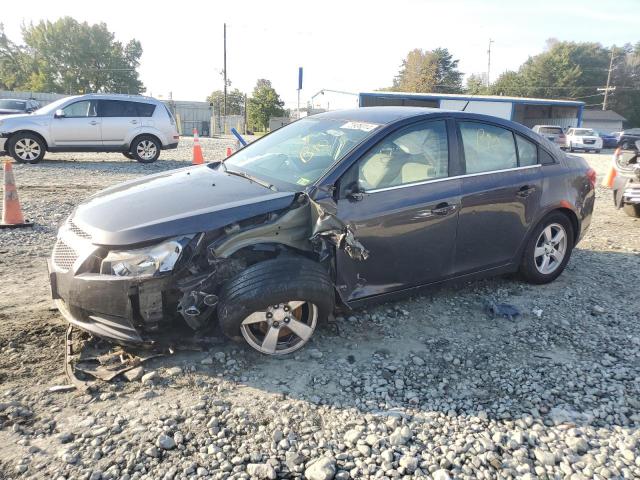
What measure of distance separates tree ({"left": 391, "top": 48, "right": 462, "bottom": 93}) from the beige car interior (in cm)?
7224

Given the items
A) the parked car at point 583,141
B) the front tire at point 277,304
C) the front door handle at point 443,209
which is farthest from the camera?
the parked car at point 583,141

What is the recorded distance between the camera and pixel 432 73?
7331cm

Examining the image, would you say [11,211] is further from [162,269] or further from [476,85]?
[476,85]

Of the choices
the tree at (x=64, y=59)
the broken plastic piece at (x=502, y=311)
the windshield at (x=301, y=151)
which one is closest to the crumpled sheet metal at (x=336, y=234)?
the windshield at (x=301, y=151)

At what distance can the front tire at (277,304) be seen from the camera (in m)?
3.11

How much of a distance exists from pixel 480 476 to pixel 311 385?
1.10 m

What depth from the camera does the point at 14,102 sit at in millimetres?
22453

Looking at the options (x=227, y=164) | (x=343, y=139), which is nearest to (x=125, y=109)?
(x=227, y=164)

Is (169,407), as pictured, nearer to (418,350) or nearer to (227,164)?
(418,350)

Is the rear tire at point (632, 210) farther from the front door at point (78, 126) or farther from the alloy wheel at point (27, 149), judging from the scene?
the alloy wheel at point (27, 149)

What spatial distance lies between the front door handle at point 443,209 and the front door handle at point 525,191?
0.81 m

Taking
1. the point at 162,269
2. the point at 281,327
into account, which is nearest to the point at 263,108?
the point at 281,327

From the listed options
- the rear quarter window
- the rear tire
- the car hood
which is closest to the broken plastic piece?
the car hood

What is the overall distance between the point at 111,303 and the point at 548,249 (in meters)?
3.87
